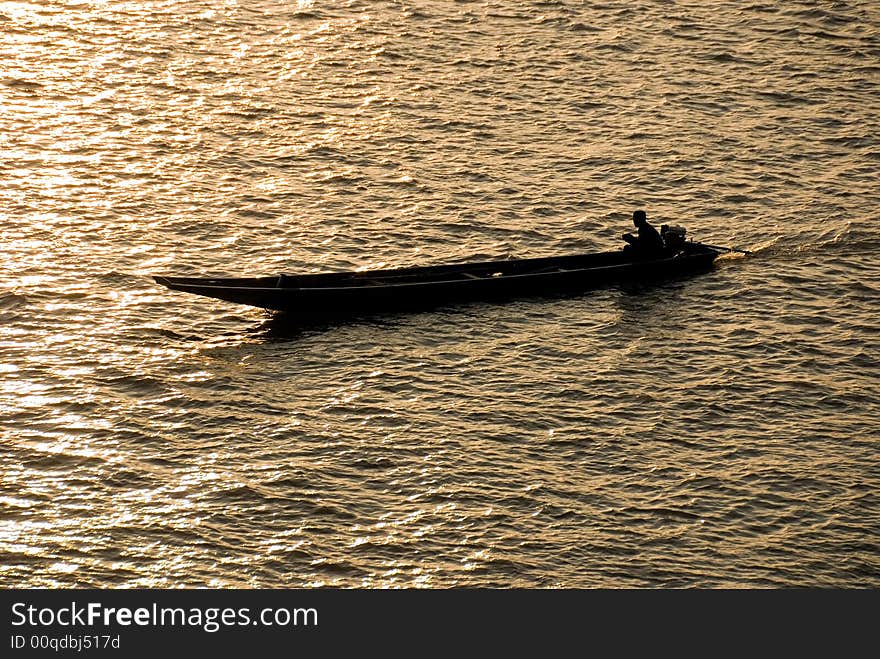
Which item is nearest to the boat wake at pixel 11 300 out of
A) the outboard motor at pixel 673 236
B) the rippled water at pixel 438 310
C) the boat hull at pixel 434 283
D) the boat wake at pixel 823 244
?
the rippled water at pixel 438 310

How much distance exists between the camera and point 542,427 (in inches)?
1077

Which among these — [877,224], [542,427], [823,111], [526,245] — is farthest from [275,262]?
[823,111]

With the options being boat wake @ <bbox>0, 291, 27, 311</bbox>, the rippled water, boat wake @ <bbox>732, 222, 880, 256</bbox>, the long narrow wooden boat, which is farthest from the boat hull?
boat wake @ <bbox>0, 291, 27, 311</bbox>

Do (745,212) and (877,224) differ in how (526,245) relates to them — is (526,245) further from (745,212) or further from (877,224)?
(877,224)

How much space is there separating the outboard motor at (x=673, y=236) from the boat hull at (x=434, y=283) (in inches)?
8.4

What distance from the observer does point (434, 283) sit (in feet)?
102

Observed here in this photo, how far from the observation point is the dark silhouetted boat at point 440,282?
30.2m

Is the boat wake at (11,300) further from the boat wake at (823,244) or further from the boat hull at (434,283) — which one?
the boat wake at (823,244)

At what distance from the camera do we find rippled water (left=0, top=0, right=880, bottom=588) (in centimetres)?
2453

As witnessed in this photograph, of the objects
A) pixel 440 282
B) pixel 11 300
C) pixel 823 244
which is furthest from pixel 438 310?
pixel 823 244

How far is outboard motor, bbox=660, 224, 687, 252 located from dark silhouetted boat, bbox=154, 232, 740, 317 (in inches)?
Result: 3.0

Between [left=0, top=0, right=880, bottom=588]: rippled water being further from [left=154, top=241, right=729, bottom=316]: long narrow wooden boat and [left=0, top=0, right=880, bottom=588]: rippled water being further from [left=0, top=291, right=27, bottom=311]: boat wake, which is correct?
[left=154, top=241, right=729, bottom=316]: long narrow wooden boat

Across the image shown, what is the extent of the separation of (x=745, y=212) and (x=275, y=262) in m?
10.9

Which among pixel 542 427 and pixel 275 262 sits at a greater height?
pixel 275 262
